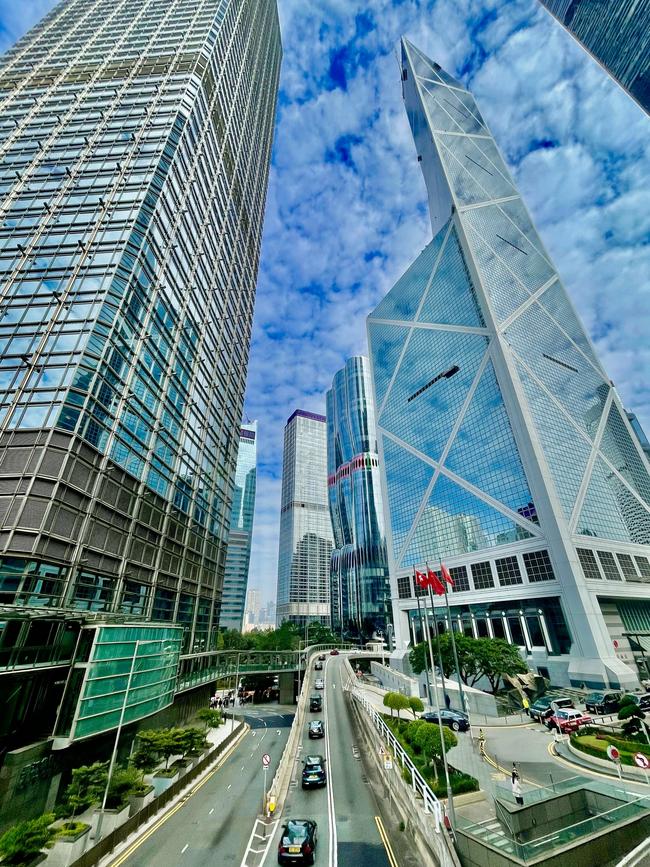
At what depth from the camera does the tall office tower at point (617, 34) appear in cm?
8159

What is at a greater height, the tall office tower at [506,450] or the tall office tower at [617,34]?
the tall office tower at [617,34]

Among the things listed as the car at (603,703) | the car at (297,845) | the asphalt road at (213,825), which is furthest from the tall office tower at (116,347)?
the car at (603,703)

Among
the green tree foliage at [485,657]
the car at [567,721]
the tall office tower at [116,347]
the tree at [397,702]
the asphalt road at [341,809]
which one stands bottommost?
the asphalt road at [341,809]

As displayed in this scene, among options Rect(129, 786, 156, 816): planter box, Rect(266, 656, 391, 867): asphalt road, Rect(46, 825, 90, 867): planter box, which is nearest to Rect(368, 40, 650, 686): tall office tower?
Rect(266, 656, 391, 867): asphalt road

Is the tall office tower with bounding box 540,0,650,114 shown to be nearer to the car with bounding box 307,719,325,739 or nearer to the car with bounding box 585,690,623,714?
the car with bounding box 585,690,623,714

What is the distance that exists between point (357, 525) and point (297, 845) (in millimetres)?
156419

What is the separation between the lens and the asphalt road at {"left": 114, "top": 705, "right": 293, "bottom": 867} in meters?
18.2

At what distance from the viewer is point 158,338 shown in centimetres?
4494

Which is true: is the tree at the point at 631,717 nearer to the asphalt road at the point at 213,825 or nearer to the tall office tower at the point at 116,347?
the asphalt road at the point at 213,825

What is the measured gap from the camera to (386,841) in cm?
1848

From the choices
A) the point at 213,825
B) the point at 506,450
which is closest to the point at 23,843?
the point at 213,825

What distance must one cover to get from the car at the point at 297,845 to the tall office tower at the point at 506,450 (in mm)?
54680

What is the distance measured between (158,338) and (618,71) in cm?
12552

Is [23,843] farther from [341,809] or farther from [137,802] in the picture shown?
[341,809]
